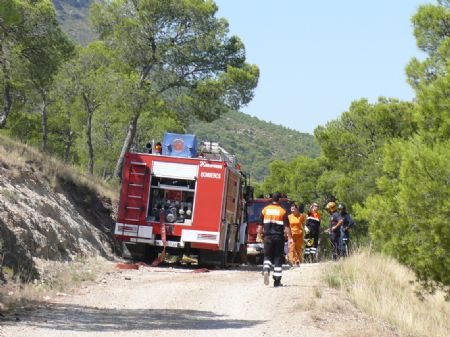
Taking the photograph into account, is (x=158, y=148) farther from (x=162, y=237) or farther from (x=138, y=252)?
(x=138, y=252)

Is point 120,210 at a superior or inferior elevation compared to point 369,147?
inferior

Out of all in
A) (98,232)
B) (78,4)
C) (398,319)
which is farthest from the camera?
(78,4)

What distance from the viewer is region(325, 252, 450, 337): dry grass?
12.0 metres

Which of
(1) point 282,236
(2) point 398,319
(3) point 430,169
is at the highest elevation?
(3) point 430,169

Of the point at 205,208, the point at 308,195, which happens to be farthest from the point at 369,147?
the point at 308,195

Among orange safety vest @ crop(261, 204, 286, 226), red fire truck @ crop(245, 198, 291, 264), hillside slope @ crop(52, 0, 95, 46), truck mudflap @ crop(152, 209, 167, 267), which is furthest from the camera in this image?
hillside slope @ crop(52, 0, 95, 46)

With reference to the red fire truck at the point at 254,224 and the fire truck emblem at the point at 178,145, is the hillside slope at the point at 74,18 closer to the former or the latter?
the red fire truck at the point at 254,224

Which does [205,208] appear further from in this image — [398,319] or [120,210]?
[398,319]

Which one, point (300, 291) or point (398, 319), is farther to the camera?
point (300, 291)

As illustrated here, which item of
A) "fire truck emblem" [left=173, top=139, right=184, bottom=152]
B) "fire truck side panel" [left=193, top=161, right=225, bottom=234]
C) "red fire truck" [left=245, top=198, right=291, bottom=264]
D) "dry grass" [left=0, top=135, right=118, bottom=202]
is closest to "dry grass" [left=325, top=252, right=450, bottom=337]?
"fire truck side panel" [left=193, top=161, right=225, bottom=234]

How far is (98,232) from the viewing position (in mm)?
22000

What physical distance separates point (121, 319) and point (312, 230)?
1183 cm

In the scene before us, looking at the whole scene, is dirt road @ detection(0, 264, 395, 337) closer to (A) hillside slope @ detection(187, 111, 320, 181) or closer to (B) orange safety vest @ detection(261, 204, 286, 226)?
(B) orange safety vest @ detection(261, 204, 286, 226)

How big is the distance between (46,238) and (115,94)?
12.4 metres
